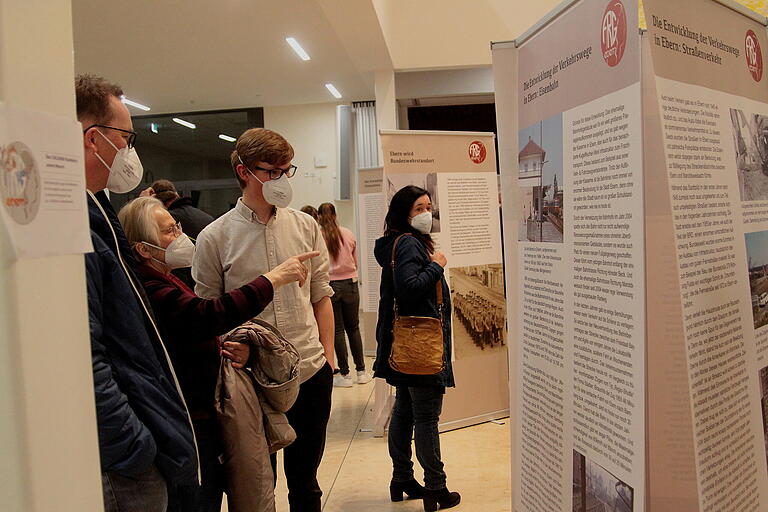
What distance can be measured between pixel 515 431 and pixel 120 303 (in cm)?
120

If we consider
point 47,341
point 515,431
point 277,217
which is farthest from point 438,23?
point 47,341

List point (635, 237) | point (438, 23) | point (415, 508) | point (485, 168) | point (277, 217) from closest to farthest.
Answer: point (635, 237) < point (277, 217) < point (415, 508) < point (485, 168) < point (438, 23)

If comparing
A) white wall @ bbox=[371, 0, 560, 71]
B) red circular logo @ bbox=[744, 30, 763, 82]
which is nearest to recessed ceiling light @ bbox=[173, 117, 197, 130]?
white wall @ bbox=[371, 0, 560, 71]

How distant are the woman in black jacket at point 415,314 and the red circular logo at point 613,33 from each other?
153 cm

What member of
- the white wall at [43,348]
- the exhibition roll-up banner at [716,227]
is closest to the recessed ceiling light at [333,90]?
the exhibition roll-up banner at [716,227]

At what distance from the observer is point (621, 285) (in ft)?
4.13

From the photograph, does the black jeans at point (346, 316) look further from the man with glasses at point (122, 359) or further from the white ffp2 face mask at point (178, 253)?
the man with glasses at point (122, 359)

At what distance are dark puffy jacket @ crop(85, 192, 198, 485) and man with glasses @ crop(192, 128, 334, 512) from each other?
0.72 metres

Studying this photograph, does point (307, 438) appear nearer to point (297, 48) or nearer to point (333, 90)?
point (297, 48)

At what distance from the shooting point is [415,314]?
9.26 feet

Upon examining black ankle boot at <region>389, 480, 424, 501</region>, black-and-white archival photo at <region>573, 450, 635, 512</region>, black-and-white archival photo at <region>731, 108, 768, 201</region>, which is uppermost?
black-and-white archival photo at <region>731, 108, 768, 201</region>

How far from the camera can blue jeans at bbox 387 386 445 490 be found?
2838mm

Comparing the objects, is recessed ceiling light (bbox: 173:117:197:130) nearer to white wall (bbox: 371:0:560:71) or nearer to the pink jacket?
white wall (bbox: 371:0:560:71)

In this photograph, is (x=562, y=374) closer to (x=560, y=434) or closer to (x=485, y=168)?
(x=560, y=434)
